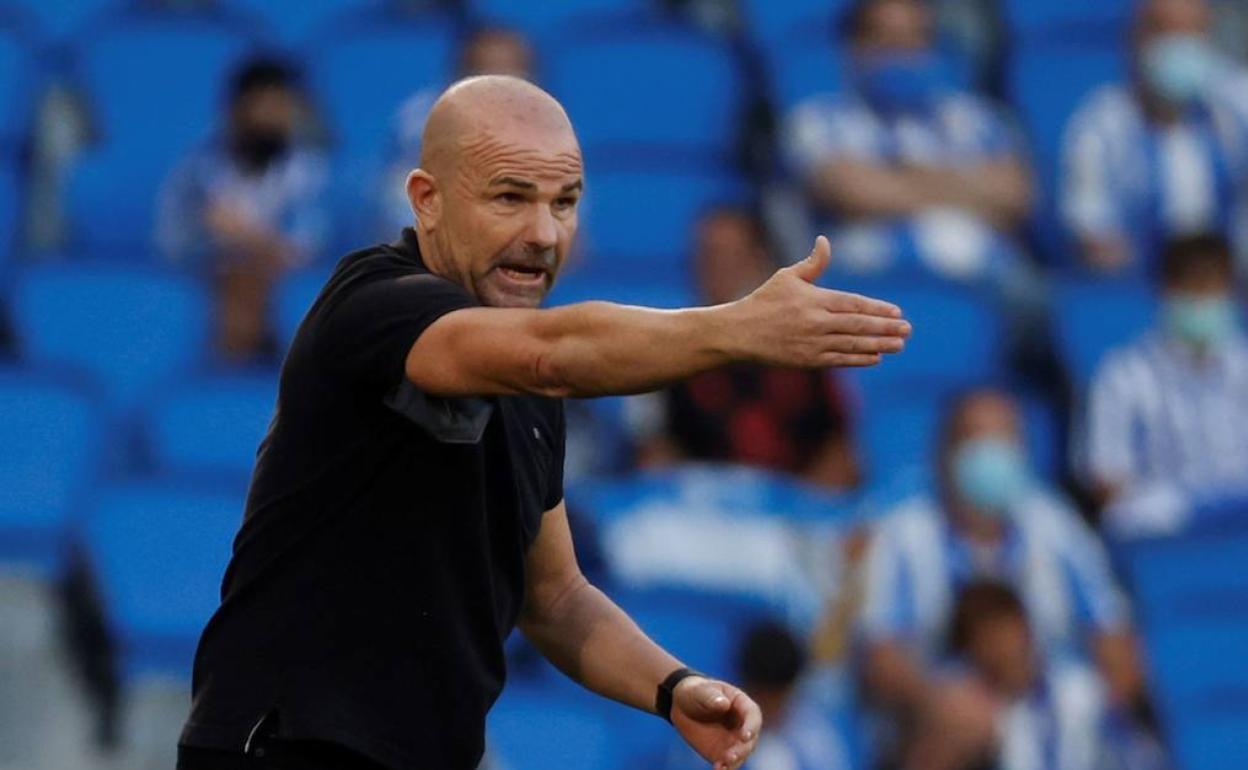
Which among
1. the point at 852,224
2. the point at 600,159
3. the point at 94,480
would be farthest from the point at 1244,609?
the point at 94,480

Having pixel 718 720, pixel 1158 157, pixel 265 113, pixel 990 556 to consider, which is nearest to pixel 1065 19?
pixel 1158 157

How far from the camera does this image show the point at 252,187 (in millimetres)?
8742

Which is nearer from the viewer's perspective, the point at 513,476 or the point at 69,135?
the point at 513,476

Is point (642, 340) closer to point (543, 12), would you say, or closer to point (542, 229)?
point (542, 229)

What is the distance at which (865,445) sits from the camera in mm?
7898

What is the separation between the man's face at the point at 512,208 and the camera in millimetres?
3453

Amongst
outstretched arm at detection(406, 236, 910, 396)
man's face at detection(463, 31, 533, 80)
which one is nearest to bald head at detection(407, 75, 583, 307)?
outstretched arm at detection(406, 236, 910, 396)

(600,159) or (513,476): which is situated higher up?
(600,159)

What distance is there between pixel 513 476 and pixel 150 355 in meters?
4.86

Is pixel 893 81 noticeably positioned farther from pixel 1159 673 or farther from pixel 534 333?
pixel 534 333

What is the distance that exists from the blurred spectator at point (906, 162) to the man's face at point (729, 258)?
66 cm

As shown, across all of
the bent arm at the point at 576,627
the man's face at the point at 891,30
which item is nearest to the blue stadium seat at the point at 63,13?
the man's face at the point at 891,30

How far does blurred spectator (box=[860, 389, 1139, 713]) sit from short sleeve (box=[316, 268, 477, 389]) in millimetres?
4093

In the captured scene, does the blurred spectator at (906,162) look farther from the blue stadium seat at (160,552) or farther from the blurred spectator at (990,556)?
the blue stadium seat at (160,552)
